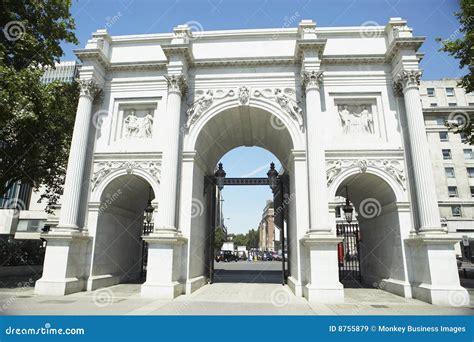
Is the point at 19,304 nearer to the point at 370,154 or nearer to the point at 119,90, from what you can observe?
the point at 119,90

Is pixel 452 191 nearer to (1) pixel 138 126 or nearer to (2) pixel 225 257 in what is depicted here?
(2) pixel 225 257

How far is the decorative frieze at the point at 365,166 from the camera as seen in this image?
14.0m

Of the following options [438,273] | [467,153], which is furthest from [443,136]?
[438,273]

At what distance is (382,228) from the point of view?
51.2 ft

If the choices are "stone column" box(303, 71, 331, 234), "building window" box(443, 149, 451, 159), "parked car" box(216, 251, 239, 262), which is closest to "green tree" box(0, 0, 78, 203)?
"stone column" box(303, 71, 331, 234)

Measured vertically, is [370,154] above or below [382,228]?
above

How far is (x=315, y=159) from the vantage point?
13.3m

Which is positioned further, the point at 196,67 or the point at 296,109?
the point at 196,67

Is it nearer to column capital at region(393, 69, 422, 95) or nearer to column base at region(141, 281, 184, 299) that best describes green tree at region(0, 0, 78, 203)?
column base at region(141, 281, 184, 299)

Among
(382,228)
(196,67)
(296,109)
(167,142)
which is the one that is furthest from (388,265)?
(196,67)

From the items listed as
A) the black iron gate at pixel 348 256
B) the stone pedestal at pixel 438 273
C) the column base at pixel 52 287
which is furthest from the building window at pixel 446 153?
the column base at pixel 52 287

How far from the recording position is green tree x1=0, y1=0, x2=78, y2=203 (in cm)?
1395

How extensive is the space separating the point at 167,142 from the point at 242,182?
5.64 meters

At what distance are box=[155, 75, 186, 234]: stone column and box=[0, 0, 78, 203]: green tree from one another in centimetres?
604
